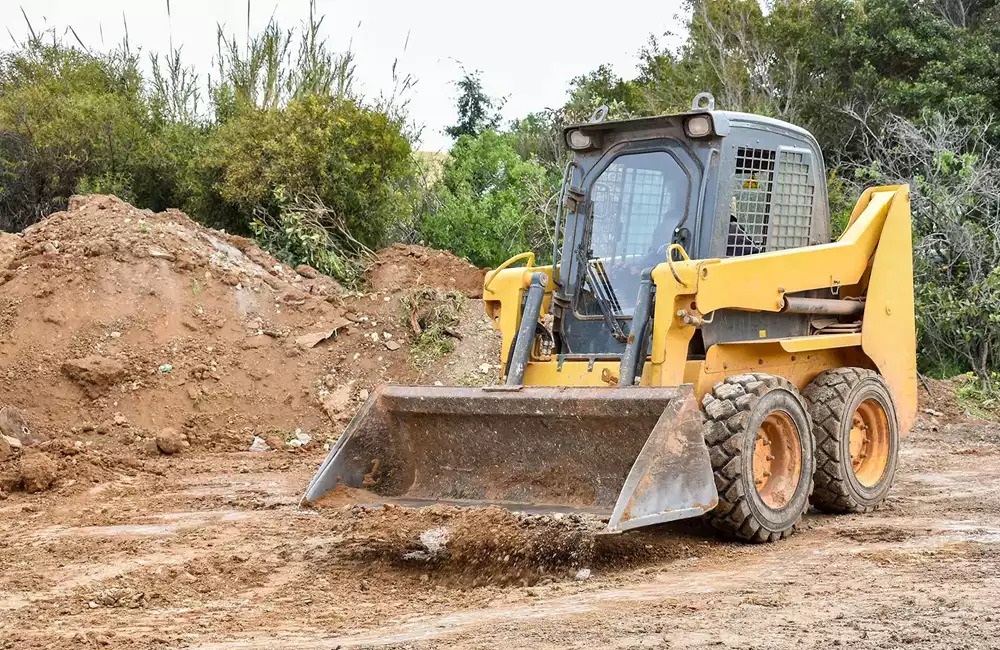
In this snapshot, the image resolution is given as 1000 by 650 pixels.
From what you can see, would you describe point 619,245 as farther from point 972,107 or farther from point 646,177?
point 972,107

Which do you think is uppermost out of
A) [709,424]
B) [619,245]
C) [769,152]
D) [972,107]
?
[972,107]

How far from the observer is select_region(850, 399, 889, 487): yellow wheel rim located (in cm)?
765

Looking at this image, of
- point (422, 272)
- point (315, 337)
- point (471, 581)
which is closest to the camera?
point (471, 581)

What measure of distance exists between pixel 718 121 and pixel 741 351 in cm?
132

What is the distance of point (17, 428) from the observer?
10.8 m

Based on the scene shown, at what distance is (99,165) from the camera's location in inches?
707

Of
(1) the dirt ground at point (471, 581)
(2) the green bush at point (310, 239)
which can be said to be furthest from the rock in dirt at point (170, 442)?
(2) the green bush at point (310, 239)

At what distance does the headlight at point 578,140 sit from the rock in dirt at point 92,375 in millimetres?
6196

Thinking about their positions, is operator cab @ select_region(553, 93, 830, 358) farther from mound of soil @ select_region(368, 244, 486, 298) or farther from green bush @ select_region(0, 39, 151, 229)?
green bush @ select_region(0, 39, 151, 229)

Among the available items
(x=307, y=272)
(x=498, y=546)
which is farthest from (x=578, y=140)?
(x=307, y=272)

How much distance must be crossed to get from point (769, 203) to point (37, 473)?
18.8 ft

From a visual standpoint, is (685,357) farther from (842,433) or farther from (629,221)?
(842,433)

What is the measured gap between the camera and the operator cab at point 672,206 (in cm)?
691

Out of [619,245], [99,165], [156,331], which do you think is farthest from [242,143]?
[619,245]
